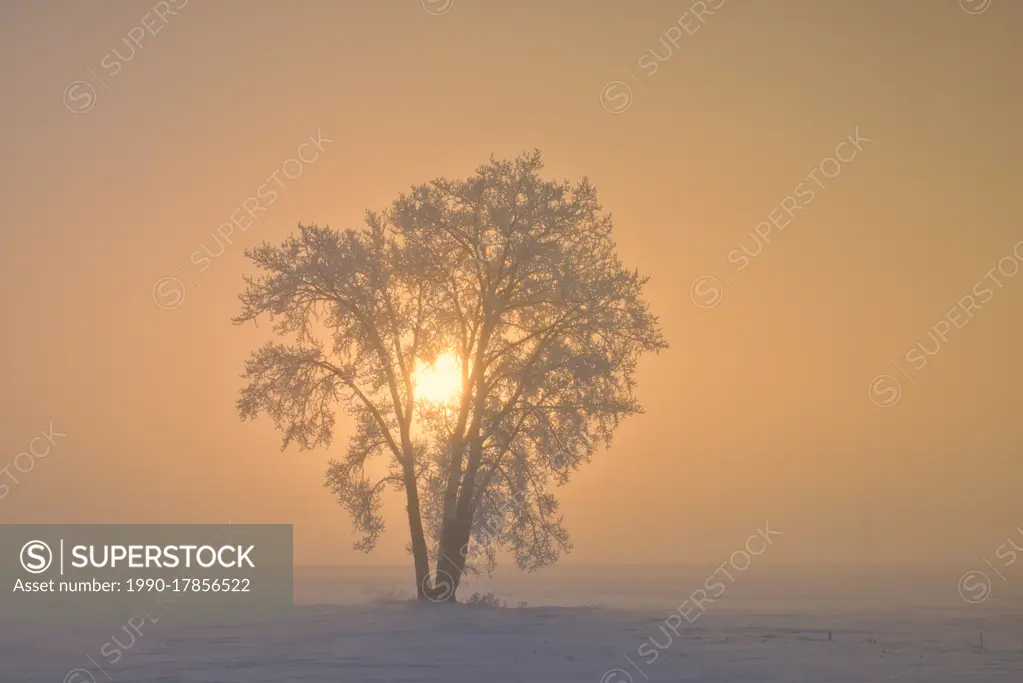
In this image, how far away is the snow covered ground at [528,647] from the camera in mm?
18844

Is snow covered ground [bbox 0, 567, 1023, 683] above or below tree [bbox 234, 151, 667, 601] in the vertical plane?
below

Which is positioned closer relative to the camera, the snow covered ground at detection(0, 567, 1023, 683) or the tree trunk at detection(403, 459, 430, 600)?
the snow covered ground at detection(0, 567, 1023, 683)

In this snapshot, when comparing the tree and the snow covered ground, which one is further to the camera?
the tree

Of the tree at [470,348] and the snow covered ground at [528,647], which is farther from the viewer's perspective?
the tree at [470,348]

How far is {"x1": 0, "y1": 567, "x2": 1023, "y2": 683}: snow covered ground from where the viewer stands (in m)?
18.8

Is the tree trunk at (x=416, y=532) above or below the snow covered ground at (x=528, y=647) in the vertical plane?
above

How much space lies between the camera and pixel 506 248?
108 feet

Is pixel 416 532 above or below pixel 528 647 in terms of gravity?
above

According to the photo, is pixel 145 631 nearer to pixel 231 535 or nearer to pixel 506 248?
pixel 231 535

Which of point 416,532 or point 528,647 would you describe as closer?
point 528,647

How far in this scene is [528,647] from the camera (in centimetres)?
2283

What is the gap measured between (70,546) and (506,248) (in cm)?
1878

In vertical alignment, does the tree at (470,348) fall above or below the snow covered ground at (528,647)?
above

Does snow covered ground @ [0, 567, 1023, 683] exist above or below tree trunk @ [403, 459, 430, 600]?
below
